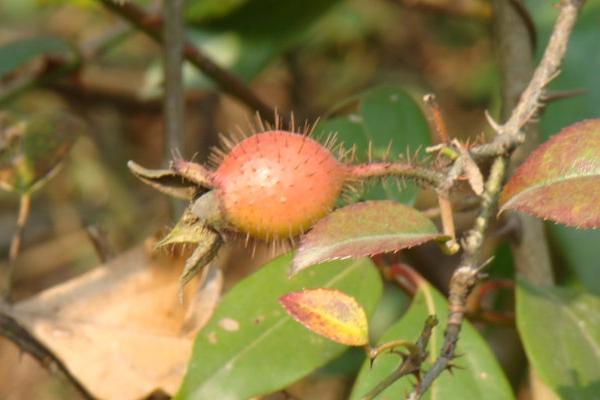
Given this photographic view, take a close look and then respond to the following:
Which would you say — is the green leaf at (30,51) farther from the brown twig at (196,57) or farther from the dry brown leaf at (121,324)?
the dry brown leaf at (121,324)

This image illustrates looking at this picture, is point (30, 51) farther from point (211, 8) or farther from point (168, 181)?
point (168, 181)

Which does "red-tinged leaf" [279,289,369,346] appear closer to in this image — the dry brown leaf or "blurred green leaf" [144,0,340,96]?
the dry brown leaf

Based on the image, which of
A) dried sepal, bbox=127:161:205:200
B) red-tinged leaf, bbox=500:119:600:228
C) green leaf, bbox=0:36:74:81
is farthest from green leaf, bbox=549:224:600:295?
green leaf, bbox=0:36:74:81

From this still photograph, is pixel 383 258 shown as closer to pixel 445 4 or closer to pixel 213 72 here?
pixel 213 72

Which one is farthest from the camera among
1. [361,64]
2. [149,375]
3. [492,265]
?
[361,64]

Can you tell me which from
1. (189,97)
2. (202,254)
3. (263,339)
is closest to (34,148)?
(263,339)

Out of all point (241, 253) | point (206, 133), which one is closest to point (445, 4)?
point (206, 133)
